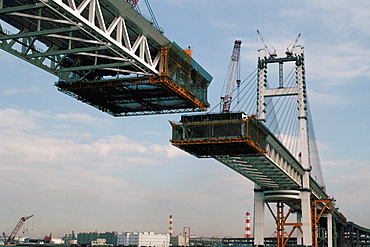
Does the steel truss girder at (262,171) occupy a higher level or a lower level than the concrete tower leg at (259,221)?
higher

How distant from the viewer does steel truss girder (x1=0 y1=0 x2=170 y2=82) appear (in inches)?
1352

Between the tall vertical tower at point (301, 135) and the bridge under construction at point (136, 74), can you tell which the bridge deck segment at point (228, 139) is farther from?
the tall vertical tower at point (301, 135)

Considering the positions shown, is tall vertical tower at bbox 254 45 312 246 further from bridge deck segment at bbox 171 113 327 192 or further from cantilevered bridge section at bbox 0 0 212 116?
cantilevered bridge section at bbox 0 0 212 116

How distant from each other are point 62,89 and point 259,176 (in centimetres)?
5690

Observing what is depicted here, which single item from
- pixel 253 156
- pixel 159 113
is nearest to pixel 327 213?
pixel 253 156

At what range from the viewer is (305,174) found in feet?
352

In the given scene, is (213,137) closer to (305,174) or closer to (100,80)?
(100,80)

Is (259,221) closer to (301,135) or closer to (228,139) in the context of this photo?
(301,135)

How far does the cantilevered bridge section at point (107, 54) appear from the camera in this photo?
117 ft

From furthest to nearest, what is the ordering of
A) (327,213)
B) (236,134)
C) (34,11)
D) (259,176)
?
(327,213)
(259,176)
(236,134)
(34,11)

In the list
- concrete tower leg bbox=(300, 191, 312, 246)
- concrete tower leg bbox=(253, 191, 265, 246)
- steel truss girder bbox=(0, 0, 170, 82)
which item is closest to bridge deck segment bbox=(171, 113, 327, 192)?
concrete tower leg bbox=(253, 191, 265, 246)

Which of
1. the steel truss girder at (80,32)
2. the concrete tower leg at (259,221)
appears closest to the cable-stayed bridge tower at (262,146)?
the concrete tower leg at (259,221)

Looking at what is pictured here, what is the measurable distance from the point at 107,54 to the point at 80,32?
38.5 feet

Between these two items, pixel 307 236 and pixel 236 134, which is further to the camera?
pixel 307 236
